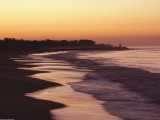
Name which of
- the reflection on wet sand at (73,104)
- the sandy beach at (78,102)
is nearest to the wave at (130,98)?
the sandy beach at (78,102)

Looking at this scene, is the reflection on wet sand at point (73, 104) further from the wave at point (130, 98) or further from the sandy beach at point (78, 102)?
the wave at point (130, 98)

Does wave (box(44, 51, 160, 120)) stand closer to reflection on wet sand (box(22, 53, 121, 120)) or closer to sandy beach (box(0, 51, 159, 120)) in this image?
sandy beach (box(0, 51, 159, 120))

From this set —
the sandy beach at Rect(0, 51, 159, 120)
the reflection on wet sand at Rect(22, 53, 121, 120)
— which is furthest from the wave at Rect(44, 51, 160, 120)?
the reflection on wet sand at Rect(22, 53, 121, 120)

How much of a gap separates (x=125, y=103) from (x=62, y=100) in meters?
2.32

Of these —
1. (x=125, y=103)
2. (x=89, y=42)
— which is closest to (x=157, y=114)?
(x=125, y=103)

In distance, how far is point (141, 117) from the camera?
10320mm

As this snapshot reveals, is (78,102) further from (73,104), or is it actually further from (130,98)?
(130,98)

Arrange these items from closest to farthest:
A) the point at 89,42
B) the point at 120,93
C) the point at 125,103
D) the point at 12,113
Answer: the point at 12,113
the point at 125,103
the point at 120,93
the point at 89,42

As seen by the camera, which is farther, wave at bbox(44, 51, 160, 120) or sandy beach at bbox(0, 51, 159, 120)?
wave at bbox(44, 51, 160, 120)

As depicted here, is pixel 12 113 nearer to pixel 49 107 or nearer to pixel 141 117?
pixel 49 107

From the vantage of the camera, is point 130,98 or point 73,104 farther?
point 130,98

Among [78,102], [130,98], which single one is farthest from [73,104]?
[130,98]

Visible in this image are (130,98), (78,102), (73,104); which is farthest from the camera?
(130,98)

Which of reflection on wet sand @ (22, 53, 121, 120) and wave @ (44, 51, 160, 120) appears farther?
wave @ (44, 51, 160, 120)
